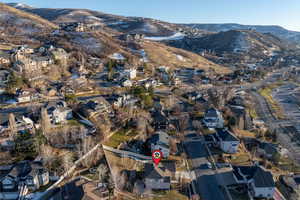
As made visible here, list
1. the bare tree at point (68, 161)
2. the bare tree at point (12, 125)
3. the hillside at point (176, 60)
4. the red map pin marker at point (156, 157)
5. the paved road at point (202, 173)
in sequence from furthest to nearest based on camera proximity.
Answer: the hillside at point (176, 60) → the red map pin marker at point (156, 157) → the bare tree at point (12, 125) → the paved road at point (202, 173) → the bare tree at point (68, 161)

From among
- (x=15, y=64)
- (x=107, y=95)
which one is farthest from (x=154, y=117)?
(x=15, y=64)

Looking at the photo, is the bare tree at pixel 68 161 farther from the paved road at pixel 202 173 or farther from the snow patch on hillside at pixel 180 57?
the snow patch on hillside at pixel 180 57

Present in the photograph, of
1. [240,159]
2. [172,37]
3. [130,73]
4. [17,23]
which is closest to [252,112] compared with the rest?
[240,159]

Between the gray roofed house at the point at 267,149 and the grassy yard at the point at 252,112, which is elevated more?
the grassy yard at the point at 252,112

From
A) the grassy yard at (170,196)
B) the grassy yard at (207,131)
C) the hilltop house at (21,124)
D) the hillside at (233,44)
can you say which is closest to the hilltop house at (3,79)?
the hilltop house at (21,124)

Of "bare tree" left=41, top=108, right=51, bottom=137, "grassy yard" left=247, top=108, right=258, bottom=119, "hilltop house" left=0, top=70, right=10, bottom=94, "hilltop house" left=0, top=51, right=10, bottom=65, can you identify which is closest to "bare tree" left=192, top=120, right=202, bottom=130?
"grassy yard" left=247, top=108, right=258, bottom=119

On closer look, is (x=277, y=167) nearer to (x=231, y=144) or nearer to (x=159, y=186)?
(x=231, y=144)

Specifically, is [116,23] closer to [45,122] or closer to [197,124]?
[197,124]

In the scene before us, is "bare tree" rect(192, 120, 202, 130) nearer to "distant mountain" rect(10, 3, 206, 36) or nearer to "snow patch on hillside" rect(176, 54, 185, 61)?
"snow patch on hillside" rect(176, 54, 185, 61)
